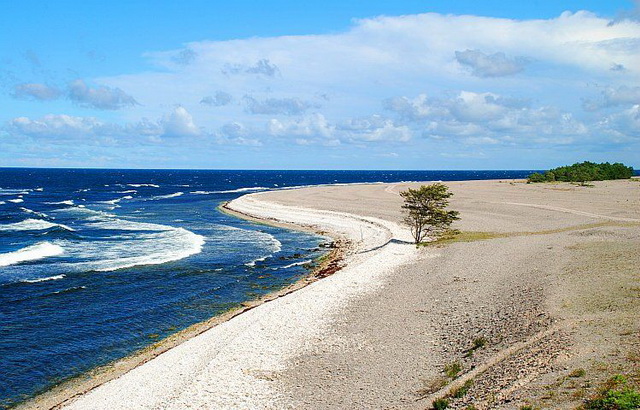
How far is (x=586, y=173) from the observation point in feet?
349

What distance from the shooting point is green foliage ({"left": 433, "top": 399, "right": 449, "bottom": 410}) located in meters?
14.6

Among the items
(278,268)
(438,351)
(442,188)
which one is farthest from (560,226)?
(438,351)

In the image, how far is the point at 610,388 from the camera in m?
13.5

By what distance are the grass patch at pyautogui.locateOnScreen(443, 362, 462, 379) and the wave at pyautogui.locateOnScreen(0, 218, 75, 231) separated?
5411cm

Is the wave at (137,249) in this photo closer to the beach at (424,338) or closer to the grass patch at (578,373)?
the beach at (424,338)

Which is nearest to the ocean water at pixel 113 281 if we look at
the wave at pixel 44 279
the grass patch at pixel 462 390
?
the wave at pixel 44 279

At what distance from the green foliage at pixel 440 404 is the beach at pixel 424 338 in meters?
0.29

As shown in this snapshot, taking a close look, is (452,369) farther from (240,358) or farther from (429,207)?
(429,207)

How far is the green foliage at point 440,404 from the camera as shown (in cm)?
1464

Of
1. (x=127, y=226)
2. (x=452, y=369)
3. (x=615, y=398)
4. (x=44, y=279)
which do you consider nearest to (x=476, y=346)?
(x=452, y=369)

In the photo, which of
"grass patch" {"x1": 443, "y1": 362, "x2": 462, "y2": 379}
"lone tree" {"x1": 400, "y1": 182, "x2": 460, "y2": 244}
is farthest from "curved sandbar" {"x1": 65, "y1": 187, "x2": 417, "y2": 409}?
"lone tree" {"x1": 400, "y1": 182, "x2": 460, "y2": 244}

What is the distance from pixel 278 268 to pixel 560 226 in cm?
2778

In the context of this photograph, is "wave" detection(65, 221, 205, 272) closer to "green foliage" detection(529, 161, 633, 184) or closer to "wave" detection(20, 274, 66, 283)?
"wave" detection(20, 274, 66, 283)

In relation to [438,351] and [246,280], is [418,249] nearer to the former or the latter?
[246,280]
